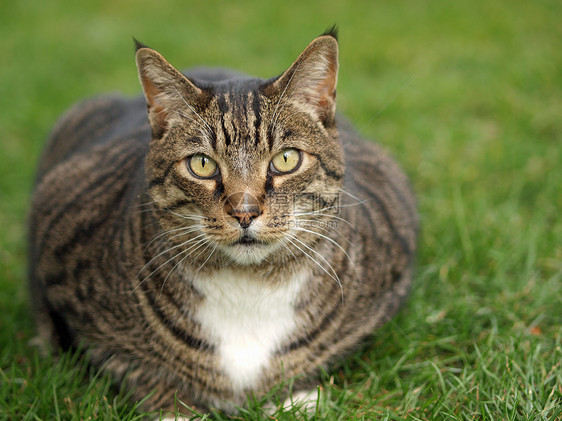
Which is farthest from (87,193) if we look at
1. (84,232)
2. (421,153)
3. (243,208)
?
(421,153)

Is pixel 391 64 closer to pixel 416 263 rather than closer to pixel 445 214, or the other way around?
pixel 445 214

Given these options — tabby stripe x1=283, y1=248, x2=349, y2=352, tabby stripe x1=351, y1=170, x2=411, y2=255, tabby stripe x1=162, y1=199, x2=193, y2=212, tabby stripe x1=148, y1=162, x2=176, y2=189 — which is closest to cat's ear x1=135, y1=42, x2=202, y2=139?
tabby stripe x1=148, y1=162, x2=176, y2=189

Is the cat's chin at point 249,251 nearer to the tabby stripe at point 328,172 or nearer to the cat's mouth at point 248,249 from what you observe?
the cat's mouth at point 248,249

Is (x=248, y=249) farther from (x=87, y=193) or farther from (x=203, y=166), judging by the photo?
(x=87, y=193)

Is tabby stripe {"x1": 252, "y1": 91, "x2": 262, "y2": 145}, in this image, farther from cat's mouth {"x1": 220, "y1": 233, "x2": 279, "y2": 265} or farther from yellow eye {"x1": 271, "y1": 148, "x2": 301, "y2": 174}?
cat's mouth {"x1": 220, "y1": 233, "x2": 279, "y2": 265}

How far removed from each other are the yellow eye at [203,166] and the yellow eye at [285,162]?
8.0 inches

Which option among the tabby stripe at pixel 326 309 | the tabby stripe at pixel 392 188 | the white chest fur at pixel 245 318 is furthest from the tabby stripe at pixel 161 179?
the tabby stripe at pixel 392 188

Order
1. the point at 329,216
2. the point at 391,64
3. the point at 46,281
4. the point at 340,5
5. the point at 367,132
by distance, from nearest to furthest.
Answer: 1. the point at 329,216
2. the point at 46,281
3. the point at 367,132
4. the point at 391,64
5. the point at 340,5

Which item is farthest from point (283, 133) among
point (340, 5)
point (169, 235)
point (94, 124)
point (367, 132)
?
point (340, 5)

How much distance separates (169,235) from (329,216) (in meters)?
0.59

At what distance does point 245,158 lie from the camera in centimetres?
196

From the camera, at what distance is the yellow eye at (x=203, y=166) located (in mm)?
2000

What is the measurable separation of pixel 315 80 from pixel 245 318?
0.92 meters

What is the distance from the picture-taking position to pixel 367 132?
14.0ft
